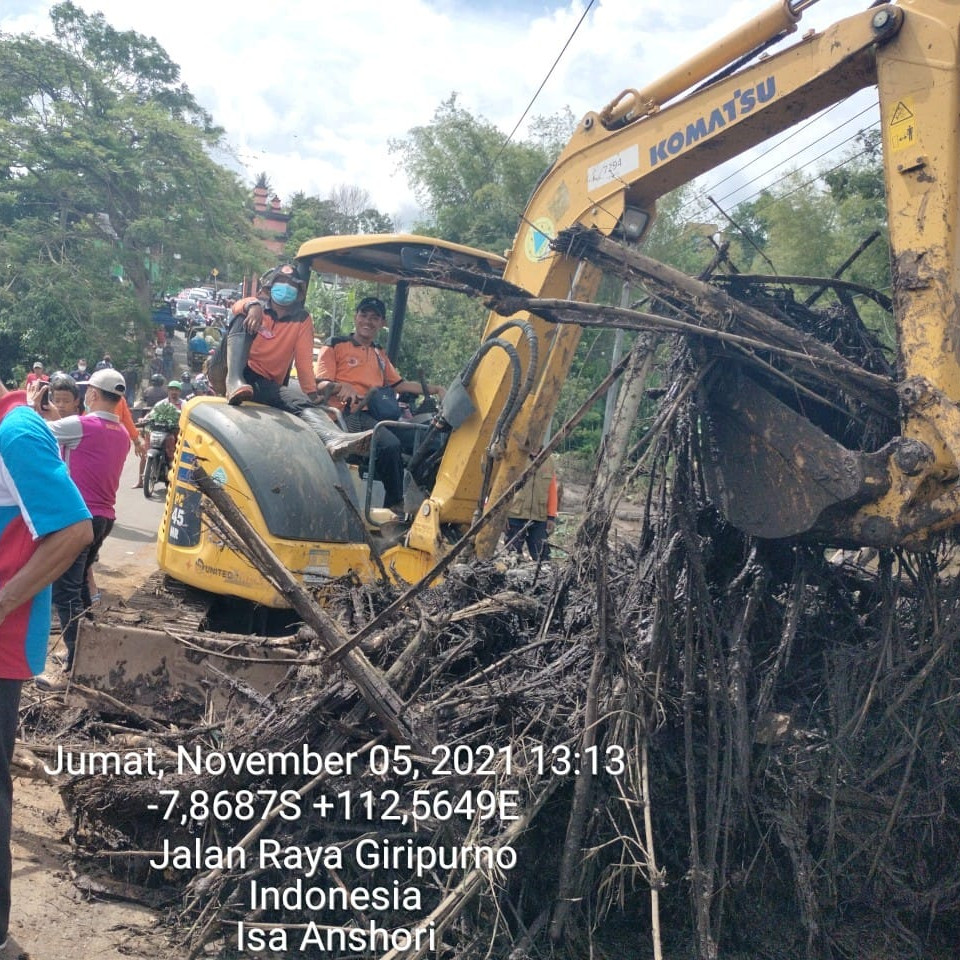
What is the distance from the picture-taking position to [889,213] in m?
3.53

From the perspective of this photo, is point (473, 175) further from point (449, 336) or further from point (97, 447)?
point (97, 447)

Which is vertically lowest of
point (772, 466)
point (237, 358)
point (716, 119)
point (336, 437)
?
point (772, 466)

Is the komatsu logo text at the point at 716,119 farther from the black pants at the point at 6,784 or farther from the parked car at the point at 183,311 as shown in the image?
the parked car at the point at 183,311

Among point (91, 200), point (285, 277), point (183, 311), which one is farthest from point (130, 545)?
point (183, 311)

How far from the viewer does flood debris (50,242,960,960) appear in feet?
10.7

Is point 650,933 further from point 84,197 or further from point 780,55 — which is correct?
point 84,197

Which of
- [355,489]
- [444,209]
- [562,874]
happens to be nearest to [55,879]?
[562,874]

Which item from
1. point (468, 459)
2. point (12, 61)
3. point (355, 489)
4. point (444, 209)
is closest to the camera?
point (468, 459)

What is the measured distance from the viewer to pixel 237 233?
94.4 feet

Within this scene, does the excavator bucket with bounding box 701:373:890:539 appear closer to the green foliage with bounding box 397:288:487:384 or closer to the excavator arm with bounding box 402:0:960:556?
the excavator arm with bounding box 402:0:960:556

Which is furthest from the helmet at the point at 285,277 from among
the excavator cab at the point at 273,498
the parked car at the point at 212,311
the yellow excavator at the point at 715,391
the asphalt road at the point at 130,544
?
the parked car at the point at 212,311

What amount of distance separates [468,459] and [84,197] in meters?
24.8

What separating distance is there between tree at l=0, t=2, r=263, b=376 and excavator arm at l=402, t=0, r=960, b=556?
22.7m

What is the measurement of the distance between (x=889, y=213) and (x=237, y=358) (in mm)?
3613
